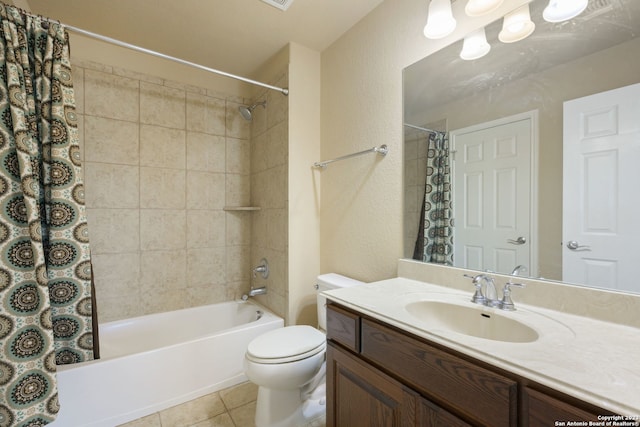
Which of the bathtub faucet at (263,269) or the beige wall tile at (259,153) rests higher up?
the beige wall tile at (259,153)

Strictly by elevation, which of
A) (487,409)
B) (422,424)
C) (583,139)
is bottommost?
(422,424)

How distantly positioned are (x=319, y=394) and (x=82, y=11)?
8.83 ft

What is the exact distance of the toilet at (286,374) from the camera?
126 centimetres

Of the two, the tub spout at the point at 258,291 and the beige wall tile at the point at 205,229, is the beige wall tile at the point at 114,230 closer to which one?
the beige wall tile at the point at 205,229

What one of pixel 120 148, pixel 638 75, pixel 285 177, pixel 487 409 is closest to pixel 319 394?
pixel 487 409

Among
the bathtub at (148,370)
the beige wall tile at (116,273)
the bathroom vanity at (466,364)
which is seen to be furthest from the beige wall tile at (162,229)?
the bathroom vanity at (466,364)

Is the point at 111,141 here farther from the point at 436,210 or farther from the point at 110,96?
the point at 436,210

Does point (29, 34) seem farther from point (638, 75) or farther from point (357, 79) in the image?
point (638, 75)

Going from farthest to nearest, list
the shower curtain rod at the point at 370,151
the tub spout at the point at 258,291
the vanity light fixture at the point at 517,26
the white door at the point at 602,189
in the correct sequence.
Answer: the tub spout at the point at 258,291 < the shower curtain rod at the point at 370,151 < the vanity light fixture at the point at 517,26 < the white door at the point at 602,189

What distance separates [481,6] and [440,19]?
0.50 ft

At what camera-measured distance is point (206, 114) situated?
7.63 ft

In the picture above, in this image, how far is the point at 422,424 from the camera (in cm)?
73

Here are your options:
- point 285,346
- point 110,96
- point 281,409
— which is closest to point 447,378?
point 285,346

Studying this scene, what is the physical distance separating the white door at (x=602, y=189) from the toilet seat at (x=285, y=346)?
108 cm
